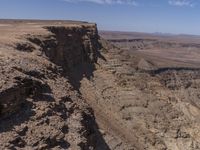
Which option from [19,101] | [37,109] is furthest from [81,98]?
[19,101]

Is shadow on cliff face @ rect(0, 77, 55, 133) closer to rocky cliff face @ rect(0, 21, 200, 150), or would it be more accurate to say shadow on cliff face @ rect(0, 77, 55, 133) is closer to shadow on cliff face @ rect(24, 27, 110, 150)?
rocky cliff face @ rect(0, 21, 200, 150)

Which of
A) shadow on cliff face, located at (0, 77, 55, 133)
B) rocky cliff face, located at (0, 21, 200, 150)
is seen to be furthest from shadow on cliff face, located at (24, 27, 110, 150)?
shadow on cliff face, located at (0, 77, 55, 133)

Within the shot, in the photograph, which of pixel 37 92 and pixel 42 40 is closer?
pixel 37 92

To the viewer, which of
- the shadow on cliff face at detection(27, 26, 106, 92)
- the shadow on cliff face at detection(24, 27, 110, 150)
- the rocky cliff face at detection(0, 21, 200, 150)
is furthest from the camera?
the shadow on cliff face at detection(27, 26, 106, 92)

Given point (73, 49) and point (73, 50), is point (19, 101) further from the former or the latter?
point (73, 49)

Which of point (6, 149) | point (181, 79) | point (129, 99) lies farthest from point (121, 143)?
point (181, 79)

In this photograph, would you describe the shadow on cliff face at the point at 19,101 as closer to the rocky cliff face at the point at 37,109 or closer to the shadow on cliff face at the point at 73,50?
the rocky cliff face at the point at 37,109

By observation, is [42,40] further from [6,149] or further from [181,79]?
[181,79]

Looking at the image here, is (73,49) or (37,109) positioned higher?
(37,109)

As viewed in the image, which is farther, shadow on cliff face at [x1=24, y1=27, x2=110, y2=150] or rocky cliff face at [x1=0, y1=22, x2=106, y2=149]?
shadow on cliff face at [x1=24, y1=27, x2=110, y2=150]

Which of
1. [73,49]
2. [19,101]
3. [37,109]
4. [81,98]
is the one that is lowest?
[81,98]

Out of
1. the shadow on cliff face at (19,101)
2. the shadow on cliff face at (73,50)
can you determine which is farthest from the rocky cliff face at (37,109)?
the shadow on cliff face at (73,50)
